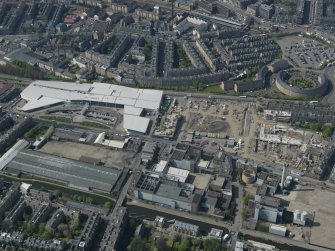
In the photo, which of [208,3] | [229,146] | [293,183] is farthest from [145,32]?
[293,183]

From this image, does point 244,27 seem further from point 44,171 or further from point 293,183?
point 44,171

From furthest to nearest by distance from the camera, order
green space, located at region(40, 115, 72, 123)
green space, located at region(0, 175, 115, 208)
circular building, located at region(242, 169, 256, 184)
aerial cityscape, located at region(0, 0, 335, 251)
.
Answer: green space, located at region(40, 115, 72, 123) < circular building, located at region(242, 169, 256, 184) < green space, located at region(0, 175, 115, 208) < aerial cityscape, located at region(0, 0, 335, 251)

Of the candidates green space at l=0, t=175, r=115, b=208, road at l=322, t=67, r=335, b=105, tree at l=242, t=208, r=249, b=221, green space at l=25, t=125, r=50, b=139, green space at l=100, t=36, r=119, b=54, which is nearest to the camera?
tree at l=242, t=208, r=249, b=221

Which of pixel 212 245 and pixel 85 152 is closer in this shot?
pixel 212 245

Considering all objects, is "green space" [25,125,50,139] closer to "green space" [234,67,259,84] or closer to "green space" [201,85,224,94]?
"green space" [201,85,224,94]

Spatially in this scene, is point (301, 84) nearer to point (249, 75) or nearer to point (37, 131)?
point (249, 75)

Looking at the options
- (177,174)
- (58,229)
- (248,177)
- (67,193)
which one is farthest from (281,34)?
(58,229)

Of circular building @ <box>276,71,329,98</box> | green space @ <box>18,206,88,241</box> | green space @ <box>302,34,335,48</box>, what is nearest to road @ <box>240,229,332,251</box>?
green space @ <box>18,206,88,241</box>
